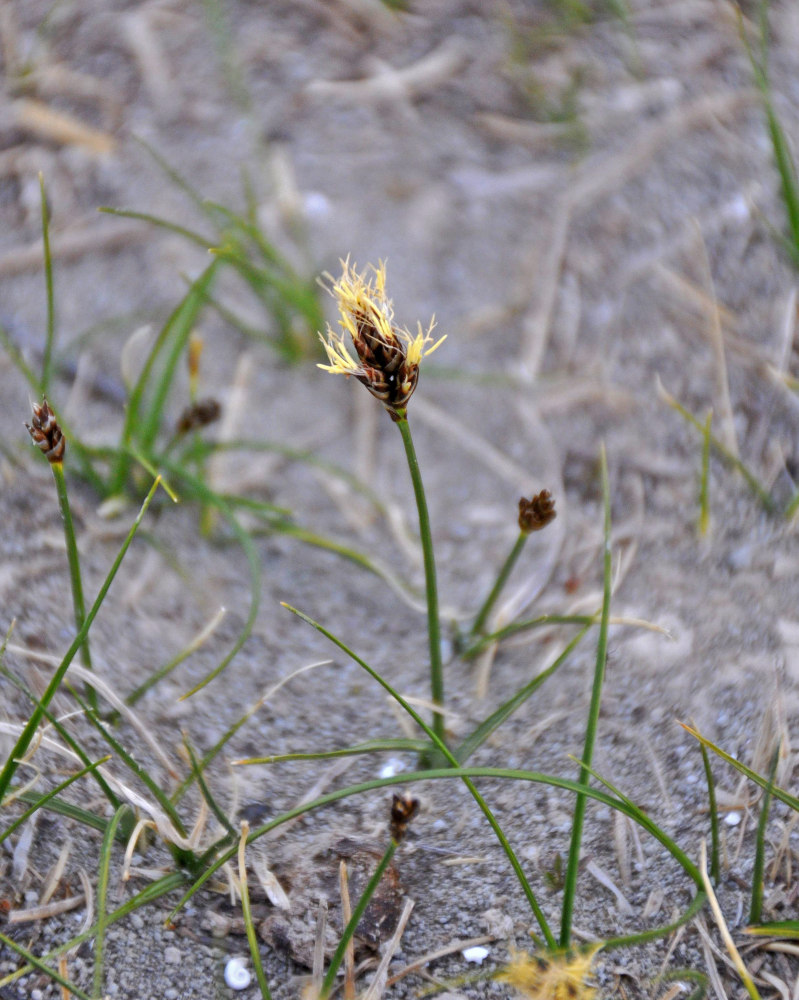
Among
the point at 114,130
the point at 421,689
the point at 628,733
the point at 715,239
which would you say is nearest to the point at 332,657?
the point at 421,689

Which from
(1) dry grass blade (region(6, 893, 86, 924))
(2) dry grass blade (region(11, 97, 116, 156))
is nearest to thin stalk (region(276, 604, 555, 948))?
(1) dry grass blade (region(6, 893, 86, 924))

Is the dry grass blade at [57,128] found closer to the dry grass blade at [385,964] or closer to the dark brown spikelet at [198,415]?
the dark brown spikelet at [198,415]

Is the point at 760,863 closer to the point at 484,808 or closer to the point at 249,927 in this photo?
the point at 484,808

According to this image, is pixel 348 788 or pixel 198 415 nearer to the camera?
pixel 348 788

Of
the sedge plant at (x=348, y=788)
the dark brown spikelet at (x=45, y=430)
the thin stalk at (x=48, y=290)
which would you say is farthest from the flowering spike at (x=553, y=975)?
the thin stalk at (x=48, y=290)

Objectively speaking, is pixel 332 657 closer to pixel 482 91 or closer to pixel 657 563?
pixel 657 563

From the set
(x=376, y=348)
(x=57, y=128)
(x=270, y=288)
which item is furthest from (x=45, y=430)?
(x=57, y=128)

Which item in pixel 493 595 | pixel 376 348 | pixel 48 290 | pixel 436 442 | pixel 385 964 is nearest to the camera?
pixel 376 348

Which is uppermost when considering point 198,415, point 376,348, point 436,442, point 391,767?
point 436,442
